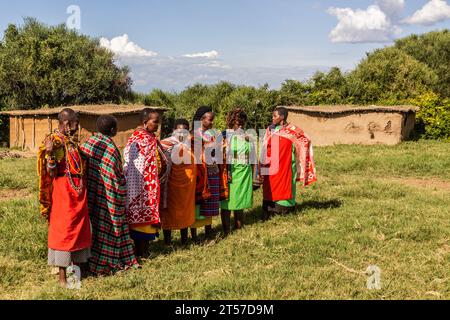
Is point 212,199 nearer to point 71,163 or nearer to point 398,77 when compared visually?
point 71,163

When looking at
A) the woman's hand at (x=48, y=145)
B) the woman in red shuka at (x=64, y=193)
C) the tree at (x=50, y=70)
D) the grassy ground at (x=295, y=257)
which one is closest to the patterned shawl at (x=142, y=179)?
the grassy ground at (x=295, y=257)

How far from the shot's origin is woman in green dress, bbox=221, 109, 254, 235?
6.61 meters

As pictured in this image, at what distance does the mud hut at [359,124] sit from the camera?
19.4 m

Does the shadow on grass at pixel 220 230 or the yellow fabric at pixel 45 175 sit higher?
the yellow fabric at pixel 45 175

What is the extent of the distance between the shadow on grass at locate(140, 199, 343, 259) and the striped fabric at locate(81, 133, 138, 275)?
2.01 ft

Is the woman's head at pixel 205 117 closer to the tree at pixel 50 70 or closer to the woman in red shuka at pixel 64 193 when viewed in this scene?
the woman in red shuka at pixel 64 193

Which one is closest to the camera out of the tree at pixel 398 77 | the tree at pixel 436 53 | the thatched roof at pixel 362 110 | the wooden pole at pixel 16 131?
the thatched roof at pixel 362 110

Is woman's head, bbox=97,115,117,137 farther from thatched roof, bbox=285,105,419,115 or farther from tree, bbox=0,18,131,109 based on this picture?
tree, bbox=0,18,131,109

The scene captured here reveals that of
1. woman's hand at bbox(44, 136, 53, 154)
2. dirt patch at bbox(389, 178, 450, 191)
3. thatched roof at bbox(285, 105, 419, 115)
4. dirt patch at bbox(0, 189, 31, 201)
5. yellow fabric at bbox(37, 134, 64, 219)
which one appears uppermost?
thatched roof at bbox(285, 105, 419, 115)

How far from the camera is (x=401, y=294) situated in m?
4.25

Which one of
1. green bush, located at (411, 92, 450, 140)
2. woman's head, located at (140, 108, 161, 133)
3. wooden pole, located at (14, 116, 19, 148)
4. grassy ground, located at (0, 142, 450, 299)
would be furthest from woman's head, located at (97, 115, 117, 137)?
green bush, located at (411, 92, 450, 140)

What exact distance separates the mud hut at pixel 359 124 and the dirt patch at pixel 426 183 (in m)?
8.17

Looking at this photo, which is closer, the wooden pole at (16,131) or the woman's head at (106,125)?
the woman's head at (106,125)
